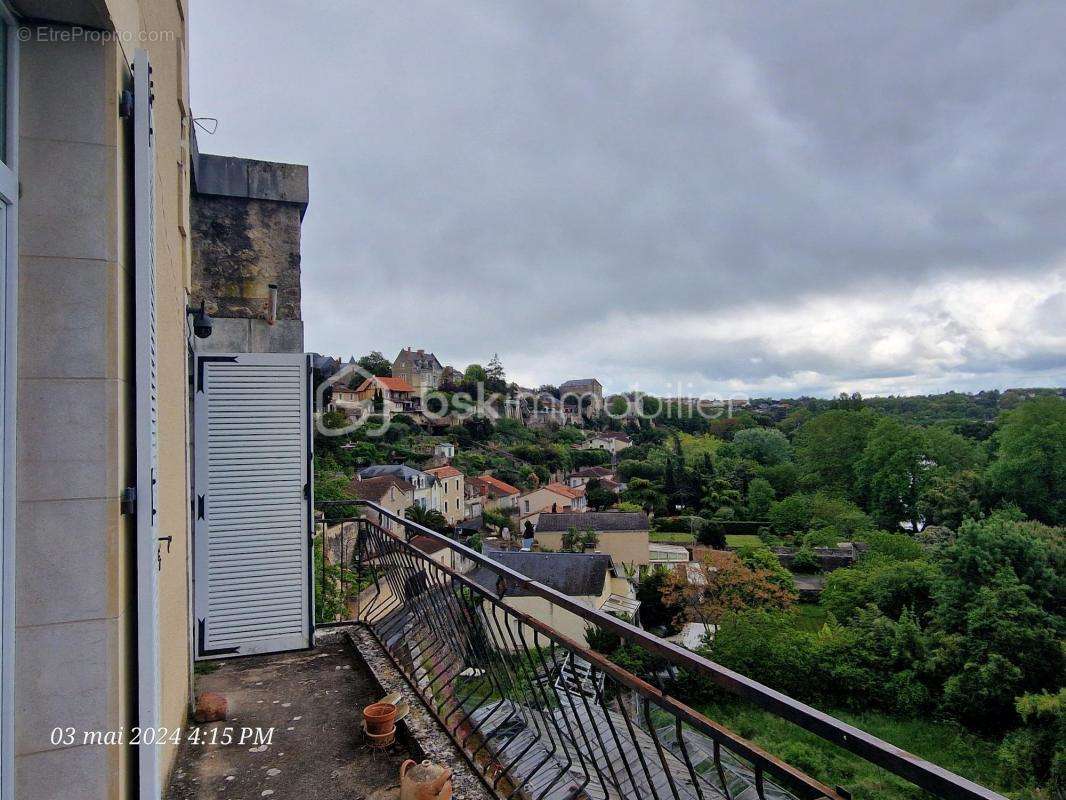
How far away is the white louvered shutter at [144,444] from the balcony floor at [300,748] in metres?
0.95

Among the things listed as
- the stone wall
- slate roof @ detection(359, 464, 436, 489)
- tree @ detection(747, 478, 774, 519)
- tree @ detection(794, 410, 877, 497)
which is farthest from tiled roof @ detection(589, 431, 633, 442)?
the stone wall

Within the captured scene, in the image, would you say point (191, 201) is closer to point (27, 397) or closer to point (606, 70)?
point (27, 397)

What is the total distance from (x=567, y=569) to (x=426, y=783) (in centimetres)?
1771

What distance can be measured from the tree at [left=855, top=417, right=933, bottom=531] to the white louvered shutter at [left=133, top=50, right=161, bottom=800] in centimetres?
3956

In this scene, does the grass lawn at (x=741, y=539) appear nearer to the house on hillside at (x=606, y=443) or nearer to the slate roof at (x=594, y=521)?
the slate roof at (x=594, y=521)

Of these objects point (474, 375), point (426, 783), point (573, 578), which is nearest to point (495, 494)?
point (573, 578)

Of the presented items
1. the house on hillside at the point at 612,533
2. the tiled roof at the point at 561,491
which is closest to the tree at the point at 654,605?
the house on hillside at the point at 612,533

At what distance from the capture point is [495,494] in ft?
107

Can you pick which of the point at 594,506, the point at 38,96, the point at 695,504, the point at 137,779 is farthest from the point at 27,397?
the point at 695,504

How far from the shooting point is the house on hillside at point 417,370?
177ft

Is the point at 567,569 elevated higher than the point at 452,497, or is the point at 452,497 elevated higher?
the point at 452,497

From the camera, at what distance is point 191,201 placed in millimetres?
3881

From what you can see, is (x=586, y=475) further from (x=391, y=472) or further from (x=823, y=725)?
(x=823, y=725)

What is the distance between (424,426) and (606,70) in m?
35.0
